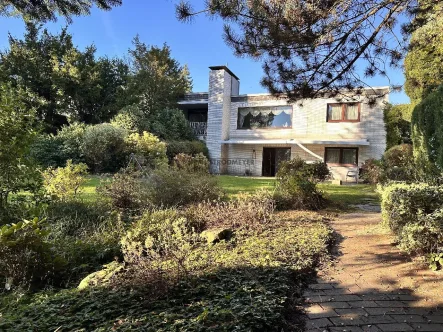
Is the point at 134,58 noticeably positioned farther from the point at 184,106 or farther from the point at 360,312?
the point at 360,312

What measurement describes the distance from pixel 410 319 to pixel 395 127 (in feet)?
57.3

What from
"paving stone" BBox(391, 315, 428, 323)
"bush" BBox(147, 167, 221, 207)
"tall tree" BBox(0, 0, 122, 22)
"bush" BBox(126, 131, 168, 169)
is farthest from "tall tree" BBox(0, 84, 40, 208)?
"bush" BBox(126, 131, 168, 169)

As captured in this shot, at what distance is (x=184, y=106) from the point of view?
80.4 feet

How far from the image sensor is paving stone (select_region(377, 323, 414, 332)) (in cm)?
246

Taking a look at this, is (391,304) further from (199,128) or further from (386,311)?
(199,128)

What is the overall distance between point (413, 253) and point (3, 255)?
16.2 ft

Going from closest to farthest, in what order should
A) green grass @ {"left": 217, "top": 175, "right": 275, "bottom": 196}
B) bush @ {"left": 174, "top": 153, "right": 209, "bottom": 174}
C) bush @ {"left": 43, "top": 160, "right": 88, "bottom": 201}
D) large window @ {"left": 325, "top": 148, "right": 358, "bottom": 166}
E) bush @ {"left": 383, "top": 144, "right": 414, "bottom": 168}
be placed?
bush @ {"left": 43, "top": 160, "right": 88, "bottom": 201} → bush @ {"left": 174, "top": 153, "right": 209, "bottom": 174} → green grass @ {"left": 217, "top": 175, "right": 275, "bottom": 196} → bush @ {"left": 383, "top": 144, "right": 414, "bottom": 168} → large window @ {"left": 325, "top": 148, "right": 358, "bottom": 166}

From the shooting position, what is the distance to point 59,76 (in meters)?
20.5

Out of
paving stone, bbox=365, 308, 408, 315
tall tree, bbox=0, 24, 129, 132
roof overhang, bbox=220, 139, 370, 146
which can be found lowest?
paving stone, bbox=365, 308, 408, 315

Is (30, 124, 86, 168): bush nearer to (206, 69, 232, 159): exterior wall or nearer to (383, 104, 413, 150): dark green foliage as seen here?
(206, 69, 232, 159): exterior wall

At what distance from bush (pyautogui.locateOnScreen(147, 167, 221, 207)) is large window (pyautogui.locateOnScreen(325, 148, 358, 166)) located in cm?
1428


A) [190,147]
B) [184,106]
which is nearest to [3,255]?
[190,147]

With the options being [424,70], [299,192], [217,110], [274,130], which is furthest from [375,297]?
[217,110]

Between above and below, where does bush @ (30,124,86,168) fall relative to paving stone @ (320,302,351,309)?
above
